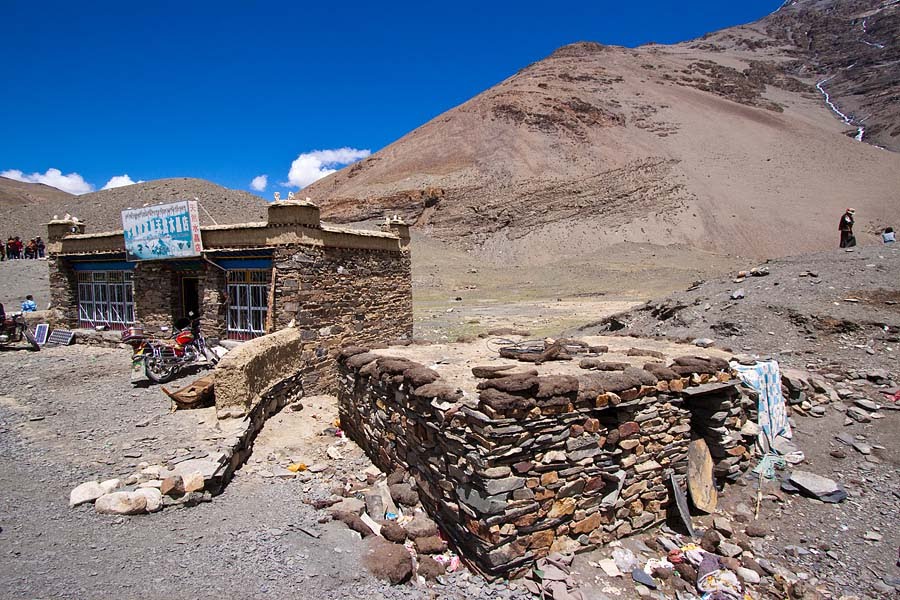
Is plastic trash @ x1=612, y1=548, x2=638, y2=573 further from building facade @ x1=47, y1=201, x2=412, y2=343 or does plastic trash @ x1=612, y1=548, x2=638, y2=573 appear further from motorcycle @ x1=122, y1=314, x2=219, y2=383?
motorcycle @ x1=122, y1=314, x2=219, y2=383

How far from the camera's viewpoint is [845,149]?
67500mm

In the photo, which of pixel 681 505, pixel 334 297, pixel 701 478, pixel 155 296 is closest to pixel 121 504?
pixel 681 505

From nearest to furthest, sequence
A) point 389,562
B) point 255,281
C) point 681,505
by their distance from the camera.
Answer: point 389,562 < point 681,505 < point 255,281

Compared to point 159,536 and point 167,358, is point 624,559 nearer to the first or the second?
point 159,536

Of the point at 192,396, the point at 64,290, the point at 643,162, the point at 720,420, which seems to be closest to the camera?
the point at 720,420

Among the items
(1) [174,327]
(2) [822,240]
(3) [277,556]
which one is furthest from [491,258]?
(3) [277,556]

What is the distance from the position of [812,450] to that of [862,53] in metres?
160

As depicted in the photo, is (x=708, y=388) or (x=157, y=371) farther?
(x=157, y=371)

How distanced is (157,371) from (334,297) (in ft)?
13.3

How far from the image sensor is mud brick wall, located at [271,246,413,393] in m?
11.4

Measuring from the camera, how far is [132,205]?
38906mm

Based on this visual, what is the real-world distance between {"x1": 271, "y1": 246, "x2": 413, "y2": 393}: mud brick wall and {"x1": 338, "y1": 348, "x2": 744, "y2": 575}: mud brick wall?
552 cm

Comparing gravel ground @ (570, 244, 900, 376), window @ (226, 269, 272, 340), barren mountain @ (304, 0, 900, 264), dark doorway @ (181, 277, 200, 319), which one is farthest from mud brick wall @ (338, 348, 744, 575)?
barren mountain @ (304, 0, 900, 264)

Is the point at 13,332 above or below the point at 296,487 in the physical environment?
above
